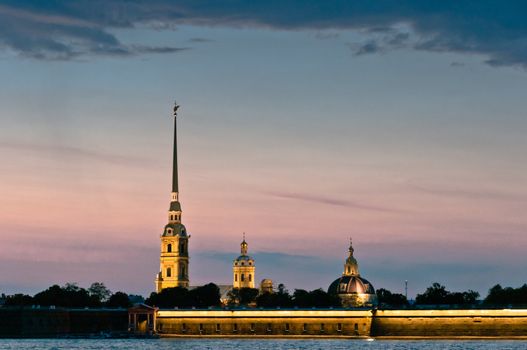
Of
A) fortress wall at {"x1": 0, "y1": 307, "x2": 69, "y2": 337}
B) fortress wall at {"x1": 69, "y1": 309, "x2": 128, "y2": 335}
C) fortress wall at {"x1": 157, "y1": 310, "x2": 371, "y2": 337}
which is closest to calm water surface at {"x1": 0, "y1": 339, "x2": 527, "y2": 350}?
fortress wall at {"x1": 0, "y1": 307, "x2": 69, "y2": 337}

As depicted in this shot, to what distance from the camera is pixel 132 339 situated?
185 metres

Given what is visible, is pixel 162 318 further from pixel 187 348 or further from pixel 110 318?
pixel 187 348

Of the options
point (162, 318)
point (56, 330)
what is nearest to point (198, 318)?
point (162, 318)

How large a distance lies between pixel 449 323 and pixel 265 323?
28617 millimetres

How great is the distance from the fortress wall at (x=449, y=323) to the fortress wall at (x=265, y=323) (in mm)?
3415

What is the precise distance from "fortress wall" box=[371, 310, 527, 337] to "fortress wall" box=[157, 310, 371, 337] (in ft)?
11.2

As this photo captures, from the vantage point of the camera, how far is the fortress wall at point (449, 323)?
16250 centimetres

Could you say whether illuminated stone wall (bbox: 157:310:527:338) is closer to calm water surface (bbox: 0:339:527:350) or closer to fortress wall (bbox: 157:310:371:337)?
fortress wall (bbox: 157:310:371:337)

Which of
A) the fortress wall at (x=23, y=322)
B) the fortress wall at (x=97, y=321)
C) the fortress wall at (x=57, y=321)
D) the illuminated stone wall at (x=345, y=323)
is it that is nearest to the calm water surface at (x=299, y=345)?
the illuminated stone wall at (x=345, y=323)

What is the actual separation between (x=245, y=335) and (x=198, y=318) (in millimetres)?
9139

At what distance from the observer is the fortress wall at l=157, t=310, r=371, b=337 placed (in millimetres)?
178000

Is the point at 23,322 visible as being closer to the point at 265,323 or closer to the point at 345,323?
the point at 265,323

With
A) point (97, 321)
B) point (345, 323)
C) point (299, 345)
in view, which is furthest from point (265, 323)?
point (299, 345)

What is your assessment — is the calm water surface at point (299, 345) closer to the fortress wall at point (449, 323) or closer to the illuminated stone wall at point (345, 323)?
the fortress wall at point (449, 323)
